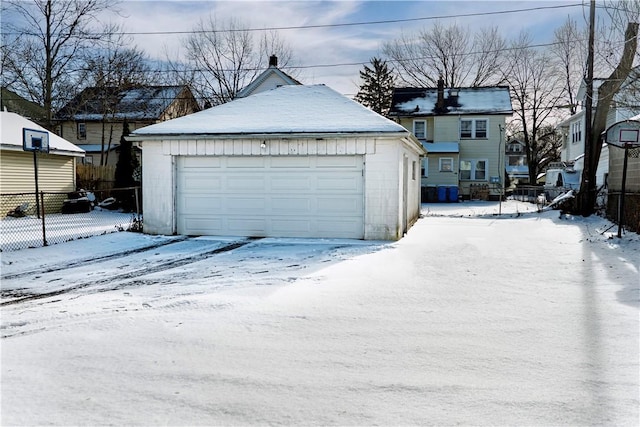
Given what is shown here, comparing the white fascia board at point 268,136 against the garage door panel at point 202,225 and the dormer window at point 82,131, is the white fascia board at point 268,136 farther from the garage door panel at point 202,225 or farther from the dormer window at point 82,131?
the dormer window at point 82,131

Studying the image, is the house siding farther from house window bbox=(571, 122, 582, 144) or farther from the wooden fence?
house window bbox=(571, 122, 582, 144)

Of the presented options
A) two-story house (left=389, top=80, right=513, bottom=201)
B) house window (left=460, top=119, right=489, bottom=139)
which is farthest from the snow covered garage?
house window (left=460, top=119, right=489, bottom=139)

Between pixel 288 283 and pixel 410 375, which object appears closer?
pixel 410 375

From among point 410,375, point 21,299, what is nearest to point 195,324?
point 410,375

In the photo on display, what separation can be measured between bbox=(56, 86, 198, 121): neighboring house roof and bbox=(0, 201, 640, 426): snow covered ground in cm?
2392

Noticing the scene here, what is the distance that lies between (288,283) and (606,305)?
396cm

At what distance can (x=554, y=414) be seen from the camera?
313 centimetres

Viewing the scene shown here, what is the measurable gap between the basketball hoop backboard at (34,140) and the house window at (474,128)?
24301mm

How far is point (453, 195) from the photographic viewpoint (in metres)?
31.0

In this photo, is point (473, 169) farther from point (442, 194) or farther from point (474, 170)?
point (442, 194)

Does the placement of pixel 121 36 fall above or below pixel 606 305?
above

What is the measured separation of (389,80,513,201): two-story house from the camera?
3219 centimetres

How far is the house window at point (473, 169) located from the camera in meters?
32.9

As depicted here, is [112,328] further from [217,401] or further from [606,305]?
[606,305]
